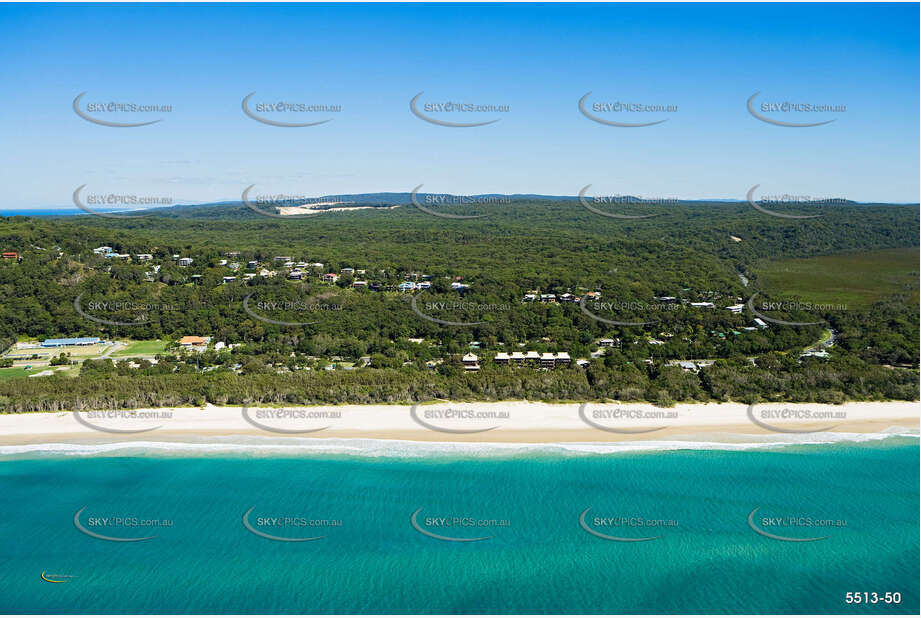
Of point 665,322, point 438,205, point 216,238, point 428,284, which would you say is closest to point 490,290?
point 428,284

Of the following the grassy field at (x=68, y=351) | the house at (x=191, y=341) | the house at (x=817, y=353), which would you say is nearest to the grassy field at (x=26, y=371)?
the grassy field at (x=68, y=351)

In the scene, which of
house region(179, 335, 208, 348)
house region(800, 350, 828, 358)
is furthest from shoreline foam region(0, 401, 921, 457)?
house region(179, 335, 208, 348)

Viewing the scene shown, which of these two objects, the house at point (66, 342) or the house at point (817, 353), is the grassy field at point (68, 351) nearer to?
the house at point (66, 342)

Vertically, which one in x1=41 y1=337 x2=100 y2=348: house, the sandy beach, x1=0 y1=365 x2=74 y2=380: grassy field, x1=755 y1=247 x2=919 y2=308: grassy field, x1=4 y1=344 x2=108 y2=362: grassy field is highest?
x1=755 y1=247 x2=919 y2=308: grassy field

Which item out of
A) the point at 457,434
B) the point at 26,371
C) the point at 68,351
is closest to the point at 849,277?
the point at 457,434

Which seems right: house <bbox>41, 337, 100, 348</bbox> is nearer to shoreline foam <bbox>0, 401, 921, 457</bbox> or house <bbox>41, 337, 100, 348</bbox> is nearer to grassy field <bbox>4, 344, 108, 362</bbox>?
grassy field <bbox>4, 344, 108, 362</bbox>

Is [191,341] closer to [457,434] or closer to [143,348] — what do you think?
[143,348]
